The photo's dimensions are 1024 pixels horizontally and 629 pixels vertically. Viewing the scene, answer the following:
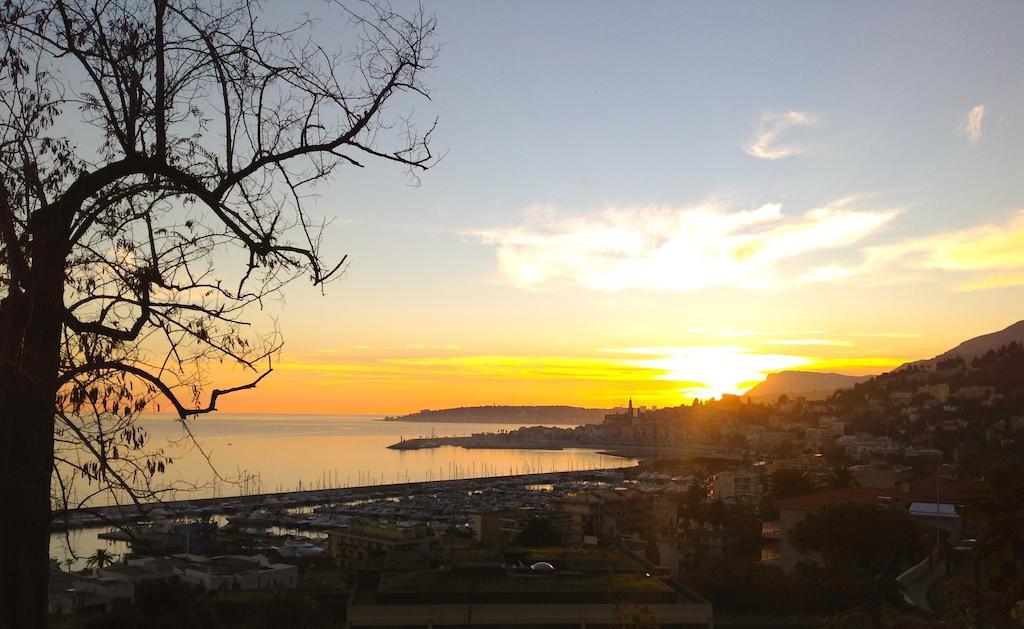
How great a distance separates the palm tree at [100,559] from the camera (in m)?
1.89

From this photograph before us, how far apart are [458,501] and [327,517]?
9.41 metres

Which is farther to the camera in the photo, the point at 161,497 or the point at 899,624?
the point at 899,624

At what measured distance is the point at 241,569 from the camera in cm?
1788

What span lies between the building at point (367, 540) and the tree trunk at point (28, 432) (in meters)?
21.5

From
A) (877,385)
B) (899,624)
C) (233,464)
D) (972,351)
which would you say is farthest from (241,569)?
(972,351)

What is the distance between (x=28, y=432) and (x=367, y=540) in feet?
79.0

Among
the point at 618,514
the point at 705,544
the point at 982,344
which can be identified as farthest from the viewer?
the point at 982,344

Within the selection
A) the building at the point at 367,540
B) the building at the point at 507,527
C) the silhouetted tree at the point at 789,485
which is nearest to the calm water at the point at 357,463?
the building at the point at 367,540

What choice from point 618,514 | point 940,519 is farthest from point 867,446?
point 940,519

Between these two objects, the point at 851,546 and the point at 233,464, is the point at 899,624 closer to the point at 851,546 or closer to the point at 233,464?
the point at 851,546

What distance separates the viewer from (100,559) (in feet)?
6.33

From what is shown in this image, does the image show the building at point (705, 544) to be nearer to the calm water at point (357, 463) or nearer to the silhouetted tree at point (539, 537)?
the silhouetted tree at point (539, 537)

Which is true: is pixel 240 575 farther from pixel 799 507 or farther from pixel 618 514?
pixel 618 514

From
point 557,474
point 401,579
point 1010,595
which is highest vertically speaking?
point 1010,595
